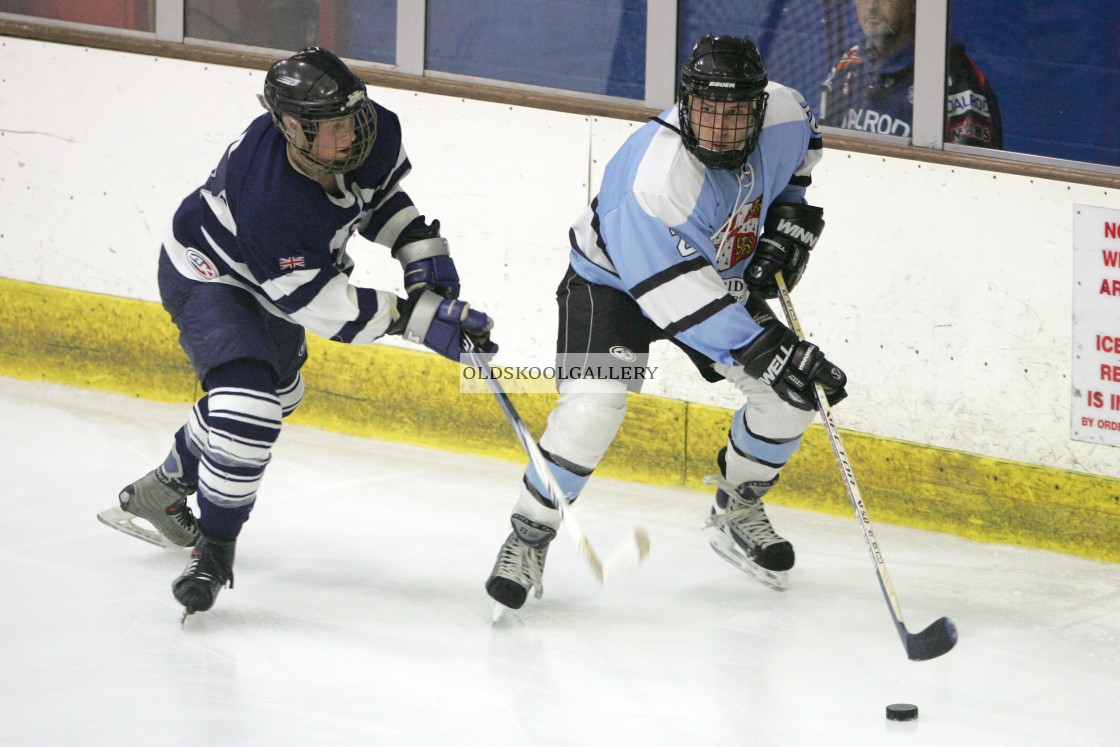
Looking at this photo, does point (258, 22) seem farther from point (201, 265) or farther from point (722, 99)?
point (722, 99)

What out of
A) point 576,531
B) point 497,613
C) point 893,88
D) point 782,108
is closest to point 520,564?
point 497,613

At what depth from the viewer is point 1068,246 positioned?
329 centimetres

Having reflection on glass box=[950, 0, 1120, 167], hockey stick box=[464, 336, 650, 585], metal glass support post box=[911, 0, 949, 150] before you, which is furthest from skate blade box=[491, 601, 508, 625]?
reflection on glass box=[950, 0, 1120, 167]

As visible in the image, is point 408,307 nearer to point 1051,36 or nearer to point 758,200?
point 758,200

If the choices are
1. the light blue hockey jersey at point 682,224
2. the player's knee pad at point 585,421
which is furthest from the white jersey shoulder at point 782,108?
the player's knee pad at point 585,421

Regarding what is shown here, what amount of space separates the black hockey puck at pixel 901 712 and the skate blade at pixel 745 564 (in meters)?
0.65

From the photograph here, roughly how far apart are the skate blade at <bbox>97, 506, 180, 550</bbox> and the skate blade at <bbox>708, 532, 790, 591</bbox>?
1194mm

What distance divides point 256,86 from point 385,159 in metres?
1.41

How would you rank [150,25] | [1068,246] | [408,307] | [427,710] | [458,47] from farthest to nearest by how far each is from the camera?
[150,25]
[458,47]
[1068,246]
[408,307]
[427,710]

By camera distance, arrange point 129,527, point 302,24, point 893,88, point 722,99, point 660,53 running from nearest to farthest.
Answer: point 722,99, point 129,527, point 893,88, point 660,53, point 302,24

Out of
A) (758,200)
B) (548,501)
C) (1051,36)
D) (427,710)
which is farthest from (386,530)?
(1051,36)

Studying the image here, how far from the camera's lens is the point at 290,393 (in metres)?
3.11

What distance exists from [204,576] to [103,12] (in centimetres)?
218

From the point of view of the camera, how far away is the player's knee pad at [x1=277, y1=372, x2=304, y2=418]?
10.1 feet
